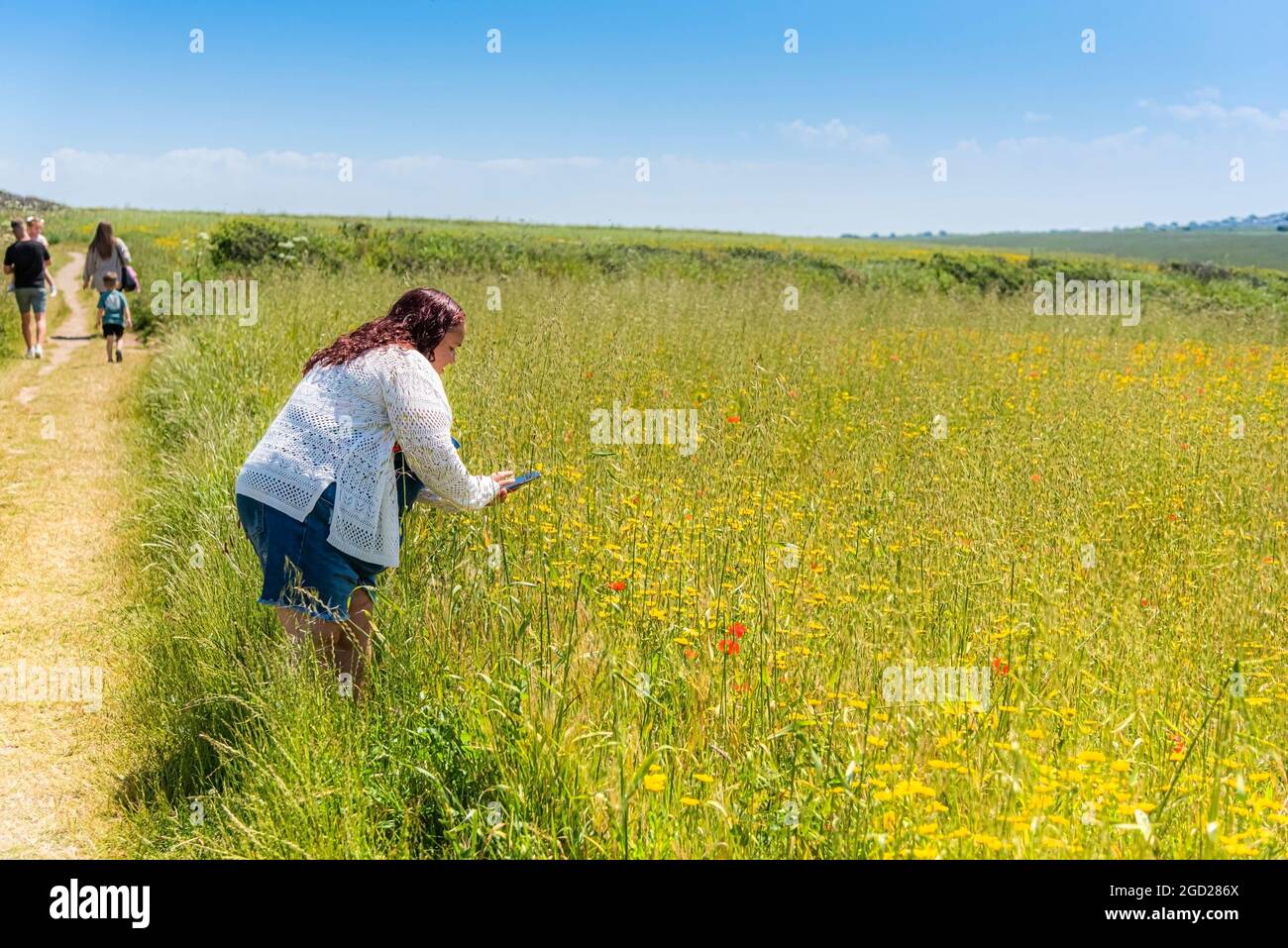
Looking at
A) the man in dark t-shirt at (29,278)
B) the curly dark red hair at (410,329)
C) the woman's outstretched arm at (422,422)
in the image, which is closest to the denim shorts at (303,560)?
the woman's outstretched arm at (422,422)

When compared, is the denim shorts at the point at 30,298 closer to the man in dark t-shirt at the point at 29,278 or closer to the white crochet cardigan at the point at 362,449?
the man in dark t-shirt at the point at 29,278

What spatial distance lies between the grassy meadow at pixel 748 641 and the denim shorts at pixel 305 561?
17 cm

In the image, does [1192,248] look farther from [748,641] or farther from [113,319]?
[748,641]

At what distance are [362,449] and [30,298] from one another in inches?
452

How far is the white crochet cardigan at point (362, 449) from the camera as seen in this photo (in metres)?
3.41

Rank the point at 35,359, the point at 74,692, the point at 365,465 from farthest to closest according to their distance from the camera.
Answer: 1. the point at 35,359
2. the point at 74,692
3. the point at 365,465

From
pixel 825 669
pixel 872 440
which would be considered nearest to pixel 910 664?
pixel 825 669

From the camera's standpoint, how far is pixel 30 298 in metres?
12.5

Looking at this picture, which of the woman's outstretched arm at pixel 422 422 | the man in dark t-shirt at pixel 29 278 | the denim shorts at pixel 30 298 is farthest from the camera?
the denim shorts at pixel 30 298

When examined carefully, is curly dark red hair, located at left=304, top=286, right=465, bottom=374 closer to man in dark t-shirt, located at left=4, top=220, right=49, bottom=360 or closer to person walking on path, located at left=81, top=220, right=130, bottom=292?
man in dark t-shirt, located at left=4, top=220, right=49, bottom=360

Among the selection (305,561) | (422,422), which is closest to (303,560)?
(305,561)
